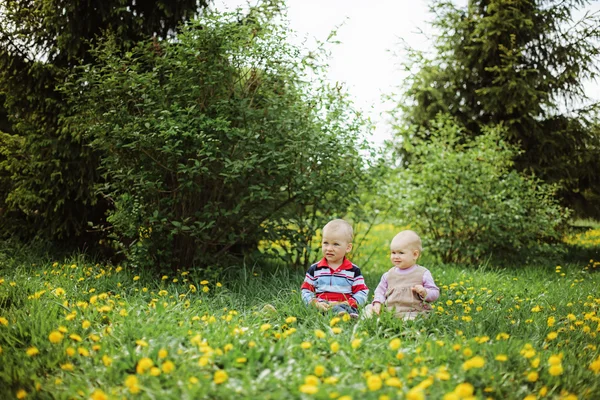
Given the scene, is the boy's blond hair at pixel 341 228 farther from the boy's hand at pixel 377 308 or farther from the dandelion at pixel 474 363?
the dandelion at pixel 474 363

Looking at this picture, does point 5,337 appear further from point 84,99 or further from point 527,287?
point 527,287

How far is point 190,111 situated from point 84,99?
4.56 ft

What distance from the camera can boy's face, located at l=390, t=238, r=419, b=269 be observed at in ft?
11.1

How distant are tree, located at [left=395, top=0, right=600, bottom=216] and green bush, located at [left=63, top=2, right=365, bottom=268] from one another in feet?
11.5

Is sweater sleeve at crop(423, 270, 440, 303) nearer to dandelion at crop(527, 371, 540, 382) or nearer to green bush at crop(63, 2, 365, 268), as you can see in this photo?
dandelion at crop(527, 371, 540, 382)

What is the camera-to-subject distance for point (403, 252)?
11.2 ft

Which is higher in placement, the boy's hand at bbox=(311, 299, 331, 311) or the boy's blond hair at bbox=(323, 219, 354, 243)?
the boy's blond hair at bbox=(323, 219, 354, 243)

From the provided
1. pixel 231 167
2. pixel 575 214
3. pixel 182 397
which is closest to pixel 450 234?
pixel 575 214

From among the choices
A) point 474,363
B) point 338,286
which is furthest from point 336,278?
point 474,363

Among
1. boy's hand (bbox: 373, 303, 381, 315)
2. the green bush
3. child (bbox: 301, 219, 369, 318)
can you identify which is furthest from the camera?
the green bush

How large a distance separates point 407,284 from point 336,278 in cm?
52

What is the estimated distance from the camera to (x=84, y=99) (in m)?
4.88

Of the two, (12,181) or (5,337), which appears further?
(12,181)

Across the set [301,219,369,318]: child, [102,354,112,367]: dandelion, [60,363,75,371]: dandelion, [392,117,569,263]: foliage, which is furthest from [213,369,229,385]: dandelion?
[392,117,569,263]: foliage
